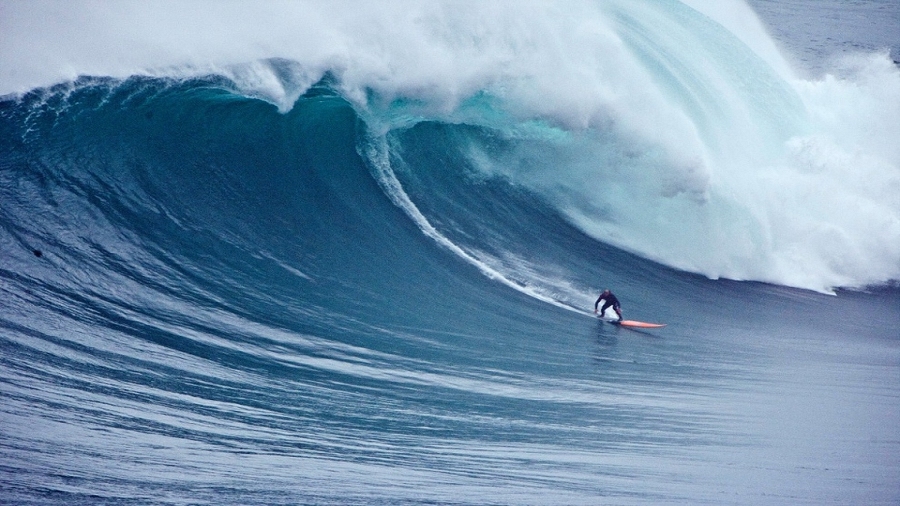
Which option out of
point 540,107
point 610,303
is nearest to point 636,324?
point 610,303

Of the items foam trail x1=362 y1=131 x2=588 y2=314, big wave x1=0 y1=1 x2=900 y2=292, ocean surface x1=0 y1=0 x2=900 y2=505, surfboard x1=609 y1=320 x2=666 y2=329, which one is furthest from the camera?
big wave x1=0 y1=1 x2=900 y2=292

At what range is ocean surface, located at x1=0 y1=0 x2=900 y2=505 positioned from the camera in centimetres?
623

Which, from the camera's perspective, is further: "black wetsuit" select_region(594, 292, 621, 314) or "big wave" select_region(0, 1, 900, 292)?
"big wave" select_region(0, 1, 900, 292)

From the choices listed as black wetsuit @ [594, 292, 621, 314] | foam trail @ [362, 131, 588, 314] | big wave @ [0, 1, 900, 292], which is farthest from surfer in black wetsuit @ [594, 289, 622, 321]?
big wave @ [0, 1, 900, 292]

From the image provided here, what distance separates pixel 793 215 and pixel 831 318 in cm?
292

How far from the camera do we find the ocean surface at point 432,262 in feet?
20.4

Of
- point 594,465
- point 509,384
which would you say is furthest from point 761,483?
point 509,384

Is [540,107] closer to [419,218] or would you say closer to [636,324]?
[419,218]

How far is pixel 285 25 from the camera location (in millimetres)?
→ 12875

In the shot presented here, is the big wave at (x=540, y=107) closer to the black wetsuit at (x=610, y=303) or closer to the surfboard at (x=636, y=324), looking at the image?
the black wetsuit at (x=610, y=303)

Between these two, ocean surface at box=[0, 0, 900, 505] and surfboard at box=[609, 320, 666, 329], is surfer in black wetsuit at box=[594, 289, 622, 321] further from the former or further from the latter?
ocean surface at box=[0, 0, 900, 505]

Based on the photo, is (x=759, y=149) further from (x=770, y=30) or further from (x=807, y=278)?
(x=770, y=30)

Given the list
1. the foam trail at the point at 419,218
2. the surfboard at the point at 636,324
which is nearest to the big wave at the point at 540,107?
the foam trail at the point at 419,218

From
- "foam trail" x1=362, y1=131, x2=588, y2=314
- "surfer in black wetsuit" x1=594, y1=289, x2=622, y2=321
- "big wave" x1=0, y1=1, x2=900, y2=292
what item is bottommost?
"surfer in black wetsuit" x1=594, y1=289, x2=622, y2=321
